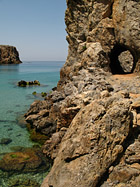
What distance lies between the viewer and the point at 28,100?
1567 inches

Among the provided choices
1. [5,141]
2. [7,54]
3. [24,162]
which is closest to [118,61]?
[5,141]

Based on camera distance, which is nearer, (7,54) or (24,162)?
(24,162)

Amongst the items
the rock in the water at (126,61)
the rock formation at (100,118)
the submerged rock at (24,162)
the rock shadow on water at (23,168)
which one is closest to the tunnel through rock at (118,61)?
the rock in the water at (126,61)

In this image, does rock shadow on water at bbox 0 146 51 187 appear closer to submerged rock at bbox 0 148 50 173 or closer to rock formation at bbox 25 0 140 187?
submerged rock at bbox 0 148 50 173

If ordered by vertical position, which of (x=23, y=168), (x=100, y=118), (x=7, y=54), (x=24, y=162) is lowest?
(x=23, y=168)

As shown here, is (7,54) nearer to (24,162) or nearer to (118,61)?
(118,61)

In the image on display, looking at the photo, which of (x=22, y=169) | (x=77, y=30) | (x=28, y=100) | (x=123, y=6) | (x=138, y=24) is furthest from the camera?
(x=28, y=100)

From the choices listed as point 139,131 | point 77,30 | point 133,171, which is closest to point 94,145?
point 133,171

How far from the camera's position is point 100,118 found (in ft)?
33.8

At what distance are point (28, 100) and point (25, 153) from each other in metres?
24.0

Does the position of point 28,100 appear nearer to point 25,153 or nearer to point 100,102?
point 25,153

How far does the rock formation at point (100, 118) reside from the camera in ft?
30.0

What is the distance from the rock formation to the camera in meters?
9.15

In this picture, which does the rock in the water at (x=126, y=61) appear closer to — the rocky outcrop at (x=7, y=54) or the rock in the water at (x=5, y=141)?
the rock in the water at (x=5, y=141)
